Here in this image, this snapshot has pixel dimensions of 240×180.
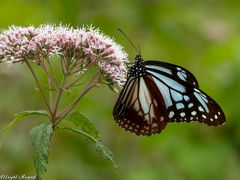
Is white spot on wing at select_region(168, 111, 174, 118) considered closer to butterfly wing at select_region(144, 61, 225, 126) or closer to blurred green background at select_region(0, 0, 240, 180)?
butterfly wing at select_region(144, 61, 225, 126)

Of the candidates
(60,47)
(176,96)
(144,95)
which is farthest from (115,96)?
(60,47)

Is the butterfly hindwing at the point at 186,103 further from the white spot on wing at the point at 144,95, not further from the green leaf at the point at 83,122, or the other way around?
the green leaf at the point at 83,122

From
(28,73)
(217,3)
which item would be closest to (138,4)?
(28,73)

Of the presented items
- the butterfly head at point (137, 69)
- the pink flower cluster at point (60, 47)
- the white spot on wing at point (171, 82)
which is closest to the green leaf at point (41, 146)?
the pink flower cluster at point (60, 47)

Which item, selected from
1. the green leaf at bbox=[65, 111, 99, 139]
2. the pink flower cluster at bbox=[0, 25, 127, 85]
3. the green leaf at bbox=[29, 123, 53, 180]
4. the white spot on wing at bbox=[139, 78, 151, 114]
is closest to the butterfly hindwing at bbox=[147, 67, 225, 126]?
the white spot on wing at bbox=[139, 78, 151, 114]

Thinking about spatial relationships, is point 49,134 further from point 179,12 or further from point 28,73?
point 179,12
